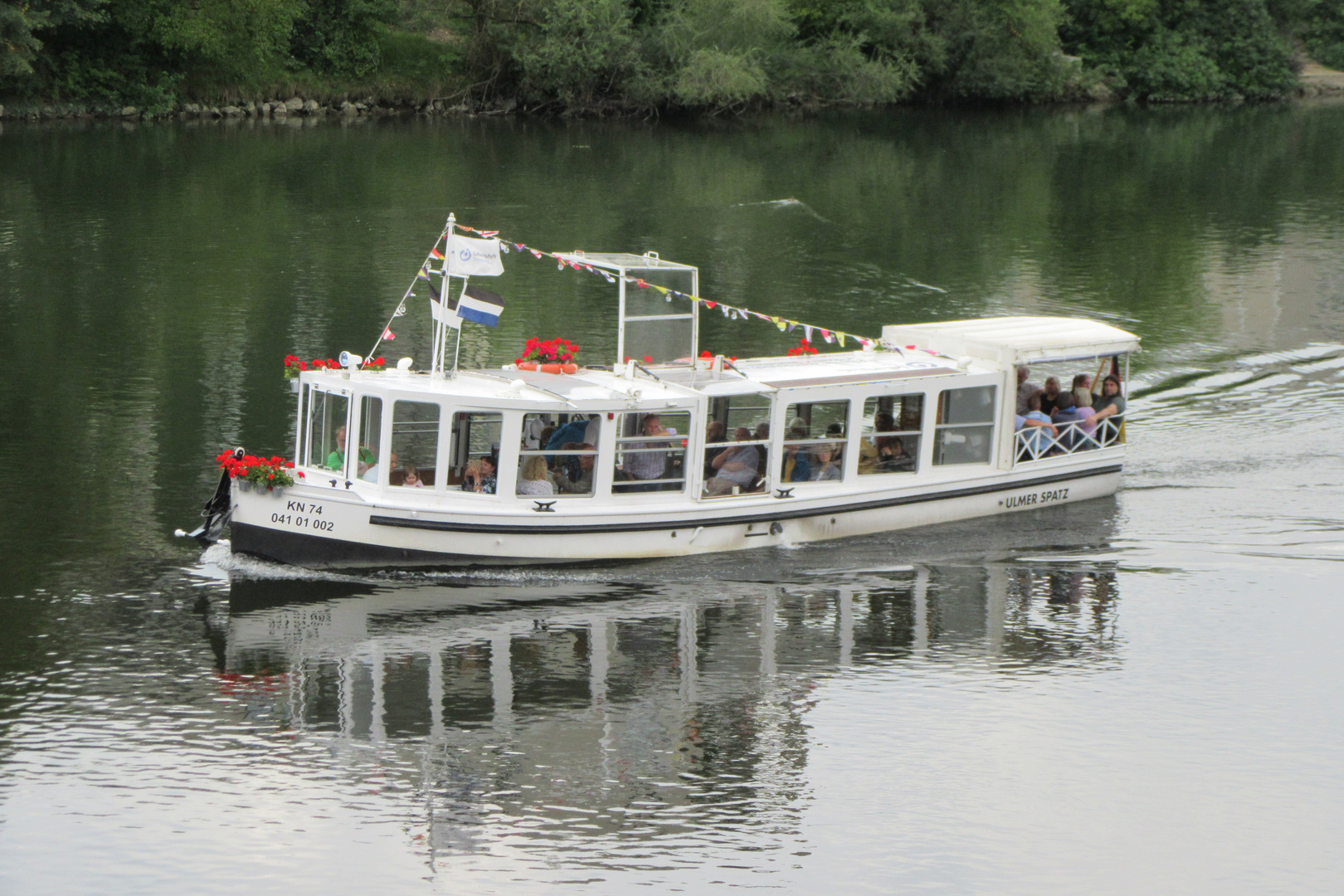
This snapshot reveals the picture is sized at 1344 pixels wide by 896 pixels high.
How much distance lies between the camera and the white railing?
70.0 ft

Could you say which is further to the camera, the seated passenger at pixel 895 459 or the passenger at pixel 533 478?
the seated passenger at pixel 895 459

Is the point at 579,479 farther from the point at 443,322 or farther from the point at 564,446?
the point at 443,322

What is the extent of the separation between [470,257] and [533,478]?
2652 millimetres

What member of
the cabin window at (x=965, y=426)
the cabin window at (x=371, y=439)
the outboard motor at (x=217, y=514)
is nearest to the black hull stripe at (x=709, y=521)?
the cabin window at (x=965, y=426)

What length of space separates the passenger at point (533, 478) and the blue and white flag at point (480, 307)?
A: 169cm

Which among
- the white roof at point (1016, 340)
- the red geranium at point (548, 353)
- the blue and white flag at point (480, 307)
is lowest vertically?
the red geranium at point (548, 353)

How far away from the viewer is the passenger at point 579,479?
62.1 ft

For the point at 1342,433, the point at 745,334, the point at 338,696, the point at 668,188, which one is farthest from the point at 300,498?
the point at 668,188

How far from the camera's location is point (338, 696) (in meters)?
15.8

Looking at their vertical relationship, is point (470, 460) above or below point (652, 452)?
below

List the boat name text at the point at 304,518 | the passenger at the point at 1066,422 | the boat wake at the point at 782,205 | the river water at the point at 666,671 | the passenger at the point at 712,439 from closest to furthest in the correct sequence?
the river water at the point at 666,671, the boat name text at the point at 304,518, the passenger at the point at 712,439, the passenger at the point at 1066,422, the boat wake at the point at 782,205

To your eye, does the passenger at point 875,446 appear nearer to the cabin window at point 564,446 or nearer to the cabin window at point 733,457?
the cabin window at point 733,457

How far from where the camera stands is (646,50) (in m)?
73.2

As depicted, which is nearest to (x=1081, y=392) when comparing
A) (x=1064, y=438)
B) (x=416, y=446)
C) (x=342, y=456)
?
(x=1064, y=438)
